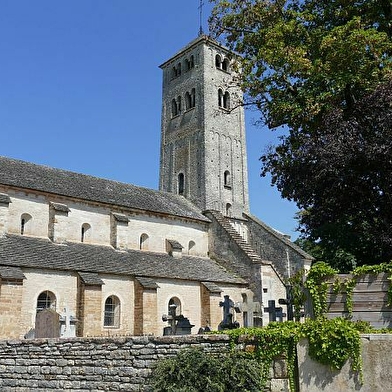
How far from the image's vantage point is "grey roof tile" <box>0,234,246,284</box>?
21828 millimetres

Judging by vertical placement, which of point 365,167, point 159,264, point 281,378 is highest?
point 365,167

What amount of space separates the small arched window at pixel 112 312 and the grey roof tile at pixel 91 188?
6.56m

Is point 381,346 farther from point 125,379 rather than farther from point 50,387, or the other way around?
point 50,387

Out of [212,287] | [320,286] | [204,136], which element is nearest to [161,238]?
[212,287]

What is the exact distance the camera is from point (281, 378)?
8.41 m

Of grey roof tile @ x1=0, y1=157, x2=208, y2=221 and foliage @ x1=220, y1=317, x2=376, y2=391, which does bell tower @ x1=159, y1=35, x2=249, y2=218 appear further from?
foliage @ x1=220, y1=317, x2=376, y2=391

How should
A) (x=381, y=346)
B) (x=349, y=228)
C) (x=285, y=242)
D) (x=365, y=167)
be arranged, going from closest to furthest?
(x=381, y=346)
(x=365, y=167)
(x=349, y=228)
(x=285, y=242)

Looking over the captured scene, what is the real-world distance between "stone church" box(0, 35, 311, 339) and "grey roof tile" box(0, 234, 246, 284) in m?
0.08

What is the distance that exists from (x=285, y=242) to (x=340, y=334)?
2539 cm

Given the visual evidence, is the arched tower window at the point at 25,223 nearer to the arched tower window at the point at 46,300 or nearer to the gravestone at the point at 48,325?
the arched tower window at the point at 46,300

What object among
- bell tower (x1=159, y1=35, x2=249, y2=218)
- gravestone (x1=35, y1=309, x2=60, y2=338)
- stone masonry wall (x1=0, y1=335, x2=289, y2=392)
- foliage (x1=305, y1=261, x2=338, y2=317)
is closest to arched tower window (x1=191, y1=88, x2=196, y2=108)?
bell tower (x1=159, y1=35, x2=249, y2=218)

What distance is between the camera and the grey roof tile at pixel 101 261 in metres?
21.8

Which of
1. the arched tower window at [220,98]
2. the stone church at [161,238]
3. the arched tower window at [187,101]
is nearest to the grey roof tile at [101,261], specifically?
the stone church at [161,238]

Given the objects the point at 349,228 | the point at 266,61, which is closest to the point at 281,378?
the point at 266,61
